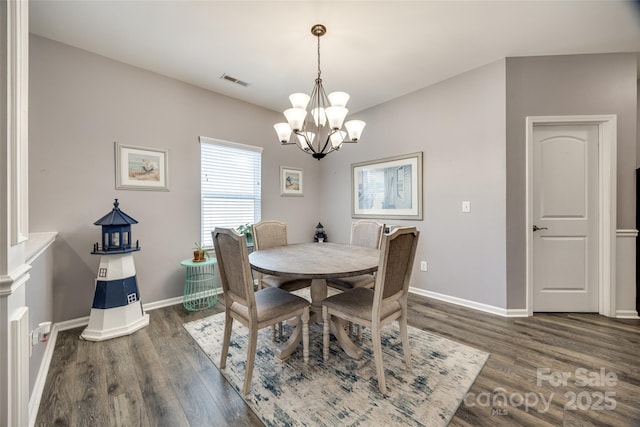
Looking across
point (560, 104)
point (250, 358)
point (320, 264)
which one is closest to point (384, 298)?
point (320, 264)

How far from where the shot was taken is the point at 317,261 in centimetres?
194

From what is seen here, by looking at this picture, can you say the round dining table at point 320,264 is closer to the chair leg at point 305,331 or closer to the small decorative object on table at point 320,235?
the chair leg at point 305,331

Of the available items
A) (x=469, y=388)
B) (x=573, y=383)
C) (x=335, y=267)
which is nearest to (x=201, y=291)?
(x=335, y=267)

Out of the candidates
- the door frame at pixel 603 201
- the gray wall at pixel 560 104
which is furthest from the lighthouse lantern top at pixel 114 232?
the door frame at pixel 603 201

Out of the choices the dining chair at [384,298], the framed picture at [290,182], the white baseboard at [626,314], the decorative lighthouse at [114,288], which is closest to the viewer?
the dining chair at [384,298]

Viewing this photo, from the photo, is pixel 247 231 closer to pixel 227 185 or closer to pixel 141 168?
pixel 227 185

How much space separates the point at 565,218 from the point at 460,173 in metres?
1.12

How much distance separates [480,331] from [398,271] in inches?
53.1

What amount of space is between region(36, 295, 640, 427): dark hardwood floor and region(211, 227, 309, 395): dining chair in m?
0.28

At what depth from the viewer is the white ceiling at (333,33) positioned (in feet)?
6.48

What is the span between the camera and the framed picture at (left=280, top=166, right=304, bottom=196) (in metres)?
4.11

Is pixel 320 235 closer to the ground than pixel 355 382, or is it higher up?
higher up

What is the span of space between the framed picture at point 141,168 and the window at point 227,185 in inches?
17.6

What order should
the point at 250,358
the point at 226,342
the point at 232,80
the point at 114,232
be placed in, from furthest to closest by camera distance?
the point at 232,80 < the point at 114,232 < the point at 226,342 < the point at 250,358
